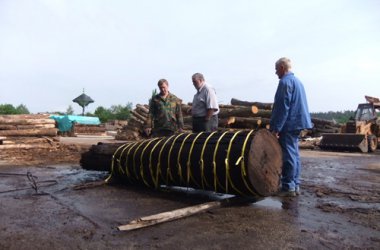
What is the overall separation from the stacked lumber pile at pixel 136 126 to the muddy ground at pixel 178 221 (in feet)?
39.8

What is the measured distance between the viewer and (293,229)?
3.67 meters

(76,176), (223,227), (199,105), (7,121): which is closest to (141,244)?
(223,227)

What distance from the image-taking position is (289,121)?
17.8 ft

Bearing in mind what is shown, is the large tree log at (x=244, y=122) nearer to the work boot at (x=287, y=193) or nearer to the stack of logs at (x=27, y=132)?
the stack of logs at (x=27, y=132)

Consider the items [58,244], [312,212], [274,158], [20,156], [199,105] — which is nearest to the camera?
[58,244]

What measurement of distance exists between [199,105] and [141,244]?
3.81 metres

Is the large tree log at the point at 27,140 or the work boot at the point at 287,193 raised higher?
the large tree log at the point at 27,140

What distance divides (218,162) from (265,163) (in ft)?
1.99

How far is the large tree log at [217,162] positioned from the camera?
15.4 ft

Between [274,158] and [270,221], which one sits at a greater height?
[274,158]

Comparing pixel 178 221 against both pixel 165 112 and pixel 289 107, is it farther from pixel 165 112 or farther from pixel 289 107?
pixel 165 112

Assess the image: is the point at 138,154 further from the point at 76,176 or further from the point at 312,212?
the point at 312,212

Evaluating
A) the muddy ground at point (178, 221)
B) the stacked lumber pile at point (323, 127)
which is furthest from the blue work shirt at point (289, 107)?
the stacked lumber pile at point (323, 127)

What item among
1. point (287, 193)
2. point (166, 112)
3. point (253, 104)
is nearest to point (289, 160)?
point (287, 193)
